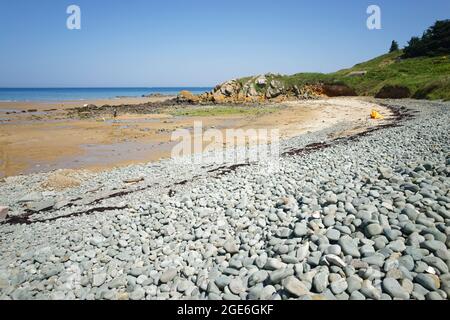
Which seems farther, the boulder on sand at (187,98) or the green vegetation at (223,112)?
the boulder on sand at (187,98)

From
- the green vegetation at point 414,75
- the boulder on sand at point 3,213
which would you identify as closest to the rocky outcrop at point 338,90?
the green vegetation at point 414,75

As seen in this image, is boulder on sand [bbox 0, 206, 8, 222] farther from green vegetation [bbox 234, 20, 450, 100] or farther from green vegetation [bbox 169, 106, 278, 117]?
green vegetation [bbox 234, 20, 450, 100]

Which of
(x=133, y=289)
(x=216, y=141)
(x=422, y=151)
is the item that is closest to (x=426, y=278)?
(x=133, y=289)

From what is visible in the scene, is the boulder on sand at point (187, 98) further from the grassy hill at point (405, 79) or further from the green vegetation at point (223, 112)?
the green vegetation at point (223, 112)

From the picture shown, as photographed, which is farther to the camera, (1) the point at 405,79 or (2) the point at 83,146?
(1) the point at 405,79

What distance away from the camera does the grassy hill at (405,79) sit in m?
32.0

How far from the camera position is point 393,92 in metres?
39.6

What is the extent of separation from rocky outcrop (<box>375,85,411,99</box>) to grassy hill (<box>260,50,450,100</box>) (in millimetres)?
488

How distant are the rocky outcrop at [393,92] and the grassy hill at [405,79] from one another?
1.60ft

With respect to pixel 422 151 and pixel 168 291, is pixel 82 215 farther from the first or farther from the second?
pixel 422 151

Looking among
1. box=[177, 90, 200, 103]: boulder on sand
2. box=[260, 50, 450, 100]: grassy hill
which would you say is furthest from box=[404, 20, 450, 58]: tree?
box=[177, 90, 200, 103]: boulder on sand

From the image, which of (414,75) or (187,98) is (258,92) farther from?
(414,75)

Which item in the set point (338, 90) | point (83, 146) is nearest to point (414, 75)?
point (338, 90)

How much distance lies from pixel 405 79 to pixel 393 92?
4.94m
